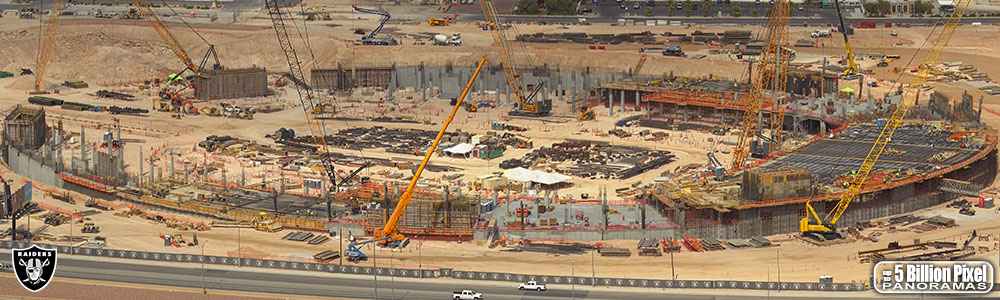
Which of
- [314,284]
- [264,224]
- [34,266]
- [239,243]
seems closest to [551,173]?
[264,224]

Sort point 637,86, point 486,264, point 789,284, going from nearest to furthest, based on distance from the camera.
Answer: point 789,284, point 486,264, point 637,86

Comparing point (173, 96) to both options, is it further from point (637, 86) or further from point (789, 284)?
point (789, 284)

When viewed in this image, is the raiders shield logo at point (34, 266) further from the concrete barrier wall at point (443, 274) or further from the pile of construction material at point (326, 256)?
the pile of construction material at point (326, 256)

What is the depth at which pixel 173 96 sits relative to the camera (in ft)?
636

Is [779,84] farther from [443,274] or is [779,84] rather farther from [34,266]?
[34,266]

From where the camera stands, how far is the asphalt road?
102000 mm

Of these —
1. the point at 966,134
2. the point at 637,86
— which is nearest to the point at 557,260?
the point at 966,134

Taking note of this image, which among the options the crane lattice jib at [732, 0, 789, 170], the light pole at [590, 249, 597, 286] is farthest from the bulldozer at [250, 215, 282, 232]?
the crane lattice jib at [732, 0, 789, 170]

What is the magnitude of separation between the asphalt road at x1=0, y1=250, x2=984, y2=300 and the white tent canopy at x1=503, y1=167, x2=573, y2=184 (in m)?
32.5

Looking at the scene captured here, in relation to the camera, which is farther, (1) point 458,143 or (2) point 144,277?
(1) point 458,143

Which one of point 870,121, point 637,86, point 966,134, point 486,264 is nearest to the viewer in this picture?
point 486,264

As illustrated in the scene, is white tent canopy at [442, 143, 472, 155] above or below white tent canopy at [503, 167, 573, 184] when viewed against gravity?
above

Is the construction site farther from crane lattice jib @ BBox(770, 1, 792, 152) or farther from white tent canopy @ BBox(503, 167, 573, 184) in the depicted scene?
crane lattice jib @ BBox(770, 1, 792, 152)

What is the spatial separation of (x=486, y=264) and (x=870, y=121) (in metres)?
60.6
